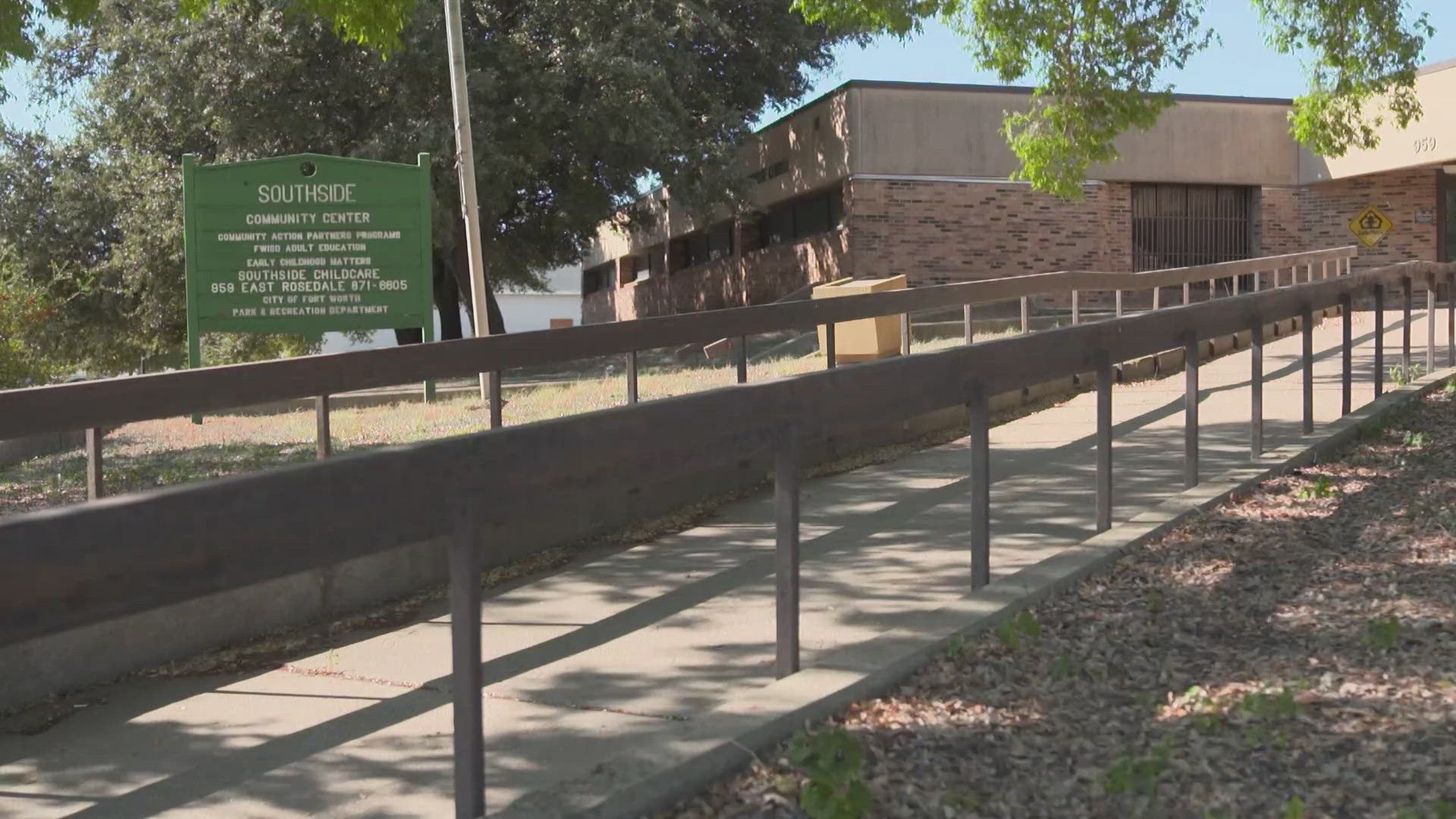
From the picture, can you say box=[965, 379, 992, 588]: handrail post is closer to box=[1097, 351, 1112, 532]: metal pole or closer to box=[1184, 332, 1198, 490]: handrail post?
box=[1097, 351, 1112, 532]: metal pole

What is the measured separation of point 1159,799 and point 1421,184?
32328 mm

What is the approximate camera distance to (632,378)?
9219 millimetres

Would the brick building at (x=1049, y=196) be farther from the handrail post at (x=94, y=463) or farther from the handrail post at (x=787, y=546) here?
the handrail post at (x=787, y=546)

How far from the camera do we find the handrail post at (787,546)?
436 cm

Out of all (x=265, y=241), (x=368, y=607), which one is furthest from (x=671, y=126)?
(x=368, y=607)

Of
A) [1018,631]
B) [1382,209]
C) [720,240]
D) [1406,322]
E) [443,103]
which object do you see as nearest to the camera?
[1018,631]

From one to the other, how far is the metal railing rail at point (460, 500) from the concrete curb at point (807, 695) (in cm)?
18

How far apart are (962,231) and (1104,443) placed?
2328 cm

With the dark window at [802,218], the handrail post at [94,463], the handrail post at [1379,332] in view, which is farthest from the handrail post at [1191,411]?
the dark window at [802,218]

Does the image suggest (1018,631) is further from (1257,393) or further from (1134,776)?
(1257,393)

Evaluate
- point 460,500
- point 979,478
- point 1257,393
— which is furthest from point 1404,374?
point 460,500

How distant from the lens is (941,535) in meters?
7.20

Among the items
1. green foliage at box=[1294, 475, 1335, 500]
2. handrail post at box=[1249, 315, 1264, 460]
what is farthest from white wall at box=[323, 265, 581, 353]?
green foliage at box=[1294, 475, 1335, 500]

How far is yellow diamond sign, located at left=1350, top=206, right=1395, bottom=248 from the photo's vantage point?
104 feet
